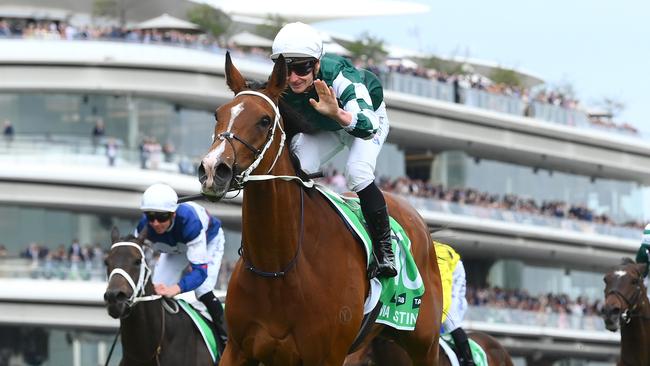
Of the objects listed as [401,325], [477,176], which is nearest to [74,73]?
[477,176]

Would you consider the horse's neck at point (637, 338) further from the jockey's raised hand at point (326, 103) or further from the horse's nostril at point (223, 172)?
the horse's nostril at point (223, 172)

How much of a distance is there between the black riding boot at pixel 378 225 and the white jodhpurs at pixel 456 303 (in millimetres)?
5440

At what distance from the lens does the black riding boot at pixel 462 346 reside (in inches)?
568

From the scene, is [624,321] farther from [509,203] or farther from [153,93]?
[509,203]

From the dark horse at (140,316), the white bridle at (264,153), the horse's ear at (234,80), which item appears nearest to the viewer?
the white bridle at (264,153)

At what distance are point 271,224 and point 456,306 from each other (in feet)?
22.0

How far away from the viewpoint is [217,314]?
1270cm

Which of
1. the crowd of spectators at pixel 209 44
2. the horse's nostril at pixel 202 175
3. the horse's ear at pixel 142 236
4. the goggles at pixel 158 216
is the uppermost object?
the horse's nostril at pixel 202 175

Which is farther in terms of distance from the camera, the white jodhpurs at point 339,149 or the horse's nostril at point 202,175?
the white jodhpurs at point 339,149

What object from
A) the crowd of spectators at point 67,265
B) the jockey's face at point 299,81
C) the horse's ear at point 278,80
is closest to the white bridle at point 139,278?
the jockey's face at point 299,81

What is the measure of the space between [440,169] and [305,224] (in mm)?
40116

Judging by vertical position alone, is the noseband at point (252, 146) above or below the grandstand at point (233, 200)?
above

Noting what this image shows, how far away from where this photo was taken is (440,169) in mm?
48375

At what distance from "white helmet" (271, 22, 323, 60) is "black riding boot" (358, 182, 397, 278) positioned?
3.29 feet
